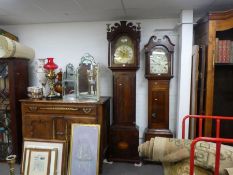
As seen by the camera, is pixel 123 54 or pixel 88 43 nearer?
pixel 123 54

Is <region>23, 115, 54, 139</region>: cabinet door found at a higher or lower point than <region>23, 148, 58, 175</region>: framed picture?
higher

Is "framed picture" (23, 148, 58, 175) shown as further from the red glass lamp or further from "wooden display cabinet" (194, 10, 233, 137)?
"wooden display cabinet" (194, 10, 233, 137)

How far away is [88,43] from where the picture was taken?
9.97ft

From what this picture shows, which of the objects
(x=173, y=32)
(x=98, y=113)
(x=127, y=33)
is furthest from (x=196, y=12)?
(x=98, y=113)

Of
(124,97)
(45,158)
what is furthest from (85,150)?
(124,97)

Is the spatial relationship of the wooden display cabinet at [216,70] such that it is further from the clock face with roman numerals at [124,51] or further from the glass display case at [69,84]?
the glass display case at [69,84]

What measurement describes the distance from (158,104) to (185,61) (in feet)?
2.25

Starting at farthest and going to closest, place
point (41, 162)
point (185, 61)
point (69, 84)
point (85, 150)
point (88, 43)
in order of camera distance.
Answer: point (88, 43), point (69, 84), point (185, 61), point (85, 150), point (41, 162)

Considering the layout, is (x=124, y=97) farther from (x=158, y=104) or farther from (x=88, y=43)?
(x=88, y=43)

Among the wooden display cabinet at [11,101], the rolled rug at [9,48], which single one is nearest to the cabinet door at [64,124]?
the wooden display cabinet at [11,101]

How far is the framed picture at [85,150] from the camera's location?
2.29 meters

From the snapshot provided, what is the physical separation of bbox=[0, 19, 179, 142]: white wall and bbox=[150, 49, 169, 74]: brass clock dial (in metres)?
0.26

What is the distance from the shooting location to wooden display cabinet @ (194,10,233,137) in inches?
84.6

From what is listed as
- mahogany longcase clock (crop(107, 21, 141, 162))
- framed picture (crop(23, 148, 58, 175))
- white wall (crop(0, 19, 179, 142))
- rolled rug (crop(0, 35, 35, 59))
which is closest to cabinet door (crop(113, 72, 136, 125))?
mahogany longcase clock (crop(107, 21, 141, 162))
